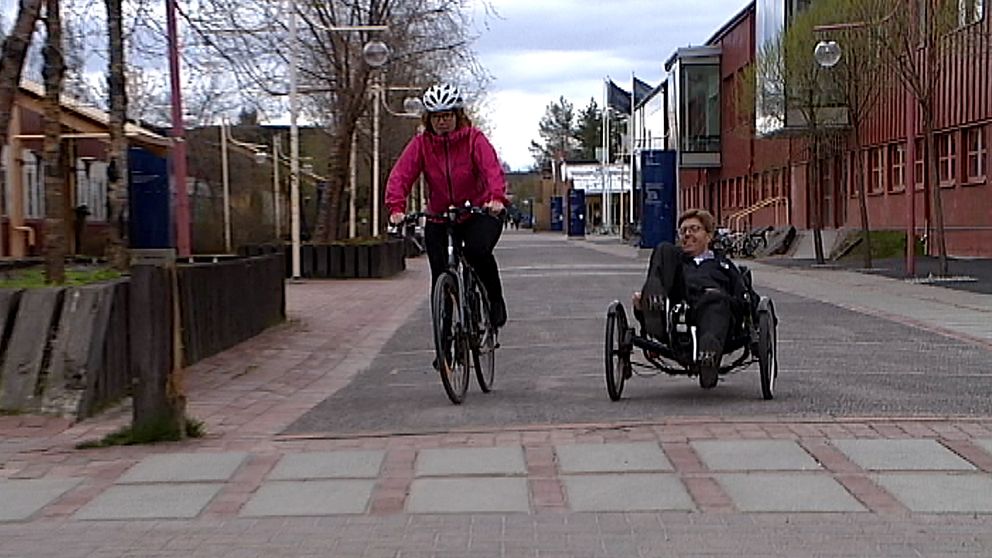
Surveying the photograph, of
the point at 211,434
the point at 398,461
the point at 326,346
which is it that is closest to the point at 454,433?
the point at 398,461

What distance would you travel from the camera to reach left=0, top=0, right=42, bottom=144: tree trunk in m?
10.7

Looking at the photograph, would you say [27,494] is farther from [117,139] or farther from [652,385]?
[117,139]

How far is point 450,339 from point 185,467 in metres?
2.26

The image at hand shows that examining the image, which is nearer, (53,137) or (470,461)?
(470,461)

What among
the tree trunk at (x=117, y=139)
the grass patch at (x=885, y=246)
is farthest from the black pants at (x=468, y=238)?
the grass patch at (x=885, y=246)

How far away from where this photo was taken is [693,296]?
8891mm

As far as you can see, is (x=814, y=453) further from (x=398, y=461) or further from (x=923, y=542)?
(x=398, y=461)

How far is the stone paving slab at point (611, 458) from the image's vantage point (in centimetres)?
691

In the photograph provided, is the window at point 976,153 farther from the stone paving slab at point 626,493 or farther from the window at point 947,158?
the stone paving slab at point 626,493

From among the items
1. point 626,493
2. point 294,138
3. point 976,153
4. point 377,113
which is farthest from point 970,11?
point 626,493

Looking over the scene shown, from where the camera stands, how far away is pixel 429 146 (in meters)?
9.45

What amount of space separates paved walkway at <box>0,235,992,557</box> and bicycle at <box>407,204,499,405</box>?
39.8 inches

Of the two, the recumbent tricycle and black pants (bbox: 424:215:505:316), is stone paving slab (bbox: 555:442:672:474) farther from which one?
black pants (bbox: 424:215:505:316)

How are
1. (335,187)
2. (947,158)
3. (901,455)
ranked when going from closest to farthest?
(901,455) < (335,187) < (947,158)
